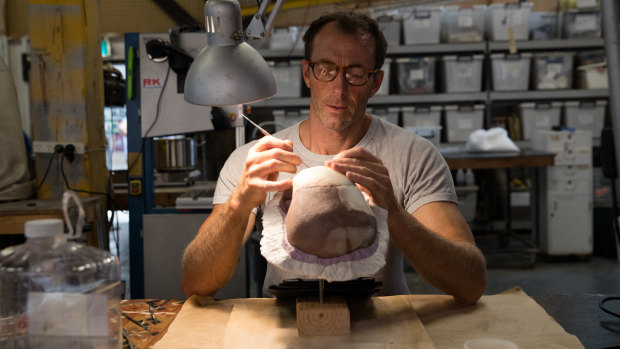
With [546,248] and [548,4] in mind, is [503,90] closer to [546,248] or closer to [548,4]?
[548,4]

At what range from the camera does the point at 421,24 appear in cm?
561

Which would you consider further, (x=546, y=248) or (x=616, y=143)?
(x=546, y=248)

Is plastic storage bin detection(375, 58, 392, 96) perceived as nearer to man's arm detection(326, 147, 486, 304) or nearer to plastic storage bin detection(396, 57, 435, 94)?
plastic storage bin detection(396, 57, 435, 94)

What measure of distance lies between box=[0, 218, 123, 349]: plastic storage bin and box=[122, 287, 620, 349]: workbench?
0.63ft

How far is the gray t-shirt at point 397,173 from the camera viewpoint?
5.59 ft

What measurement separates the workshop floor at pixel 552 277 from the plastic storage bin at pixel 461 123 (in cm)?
134

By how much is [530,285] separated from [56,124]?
3573 millimetres

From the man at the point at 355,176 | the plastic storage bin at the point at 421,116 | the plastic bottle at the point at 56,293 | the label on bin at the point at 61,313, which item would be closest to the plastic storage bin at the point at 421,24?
the plastic storage bin at the point at 421,116

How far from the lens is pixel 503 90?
5.65 m

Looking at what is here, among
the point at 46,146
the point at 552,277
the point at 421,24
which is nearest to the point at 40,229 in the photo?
the point at 46,146

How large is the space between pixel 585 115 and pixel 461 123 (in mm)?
1260

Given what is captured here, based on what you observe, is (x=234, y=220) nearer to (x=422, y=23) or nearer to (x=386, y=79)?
(x=386, y=79)

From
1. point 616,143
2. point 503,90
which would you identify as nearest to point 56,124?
point 616,143

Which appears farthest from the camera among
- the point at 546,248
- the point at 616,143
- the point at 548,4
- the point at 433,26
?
the point at 548,4
